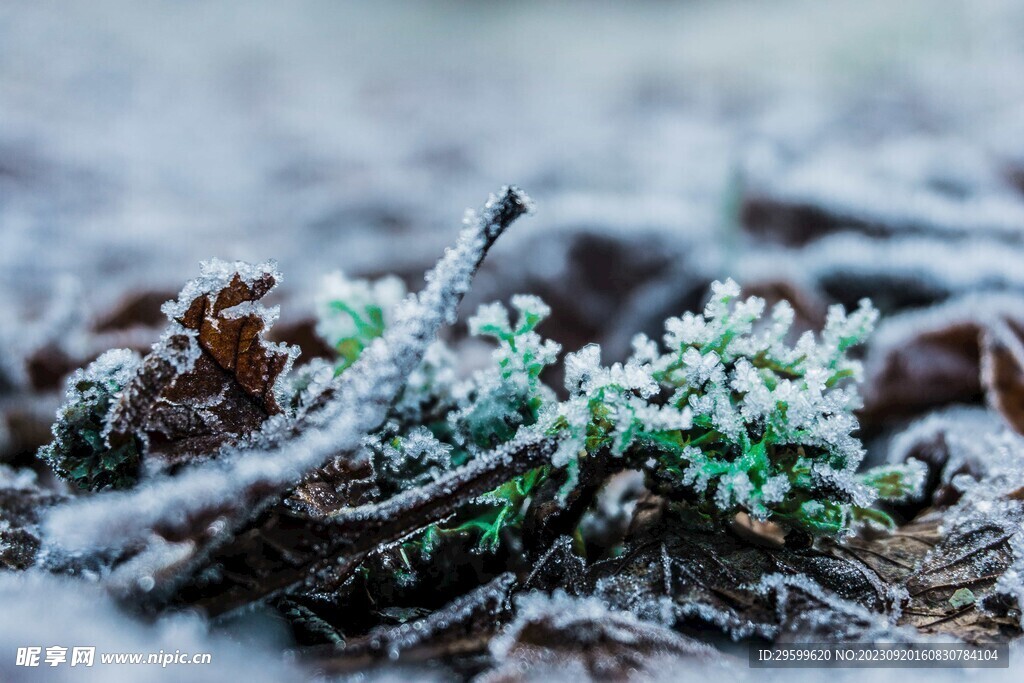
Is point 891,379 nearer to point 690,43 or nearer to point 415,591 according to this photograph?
point 415,591

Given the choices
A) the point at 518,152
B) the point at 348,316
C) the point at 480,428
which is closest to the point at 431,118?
the point at 518,152

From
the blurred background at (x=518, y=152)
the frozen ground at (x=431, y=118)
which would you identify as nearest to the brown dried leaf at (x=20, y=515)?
the blurred background at (x=518, y=152)

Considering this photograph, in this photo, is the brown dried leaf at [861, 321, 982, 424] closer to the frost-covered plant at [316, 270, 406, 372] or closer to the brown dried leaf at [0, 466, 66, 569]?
the frost-covered plant at [316, 270, 406, 372]

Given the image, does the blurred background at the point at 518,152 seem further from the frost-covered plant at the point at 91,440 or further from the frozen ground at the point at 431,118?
the frost-covered plant at the point at 91,440

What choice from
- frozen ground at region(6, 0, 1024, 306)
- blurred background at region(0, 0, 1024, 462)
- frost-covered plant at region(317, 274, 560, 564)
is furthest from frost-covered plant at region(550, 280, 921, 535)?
frozen ground at region(6, 0, 1024, 306)

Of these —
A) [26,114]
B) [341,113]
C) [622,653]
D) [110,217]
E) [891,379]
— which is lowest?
[622,653]

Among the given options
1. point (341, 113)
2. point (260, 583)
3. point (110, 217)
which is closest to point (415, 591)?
point (260, 583)
